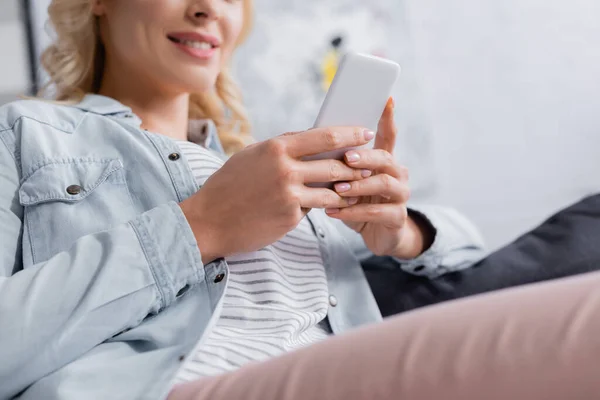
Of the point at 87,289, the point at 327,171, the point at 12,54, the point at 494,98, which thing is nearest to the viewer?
the point at 87,289

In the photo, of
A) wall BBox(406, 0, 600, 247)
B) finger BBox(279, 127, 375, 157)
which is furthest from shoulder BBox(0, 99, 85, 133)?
wall BBox(406, 0, 600, 247)

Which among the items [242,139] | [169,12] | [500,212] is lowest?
[500,212]

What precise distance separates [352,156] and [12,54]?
34.0 inches

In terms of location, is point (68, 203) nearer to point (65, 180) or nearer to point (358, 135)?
point (65, 180)

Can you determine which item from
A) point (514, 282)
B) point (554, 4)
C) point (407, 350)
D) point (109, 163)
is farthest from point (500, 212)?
point (407, 350)

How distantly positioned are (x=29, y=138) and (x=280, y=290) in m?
0.36

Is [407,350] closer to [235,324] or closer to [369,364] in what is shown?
[369,364]

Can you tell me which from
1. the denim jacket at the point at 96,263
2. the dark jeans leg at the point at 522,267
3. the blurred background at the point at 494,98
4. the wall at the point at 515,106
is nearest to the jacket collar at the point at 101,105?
the denim jacket at the point at 96,263

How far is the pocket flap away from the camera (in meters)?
0.80

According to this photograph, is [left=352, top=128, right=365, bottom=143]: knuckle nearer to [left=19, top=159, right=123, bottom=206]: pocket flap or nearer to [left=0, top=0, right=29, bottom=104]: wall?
[left=19, top=159, right=123, bottom=206]: pocket flap

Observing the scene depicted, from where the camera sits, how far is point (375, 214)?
0.89m

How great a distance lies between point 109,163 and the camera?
866 millimetres

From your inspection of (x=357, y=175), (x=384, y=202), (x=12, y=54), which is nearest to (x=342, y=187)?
(x=357, y=175)

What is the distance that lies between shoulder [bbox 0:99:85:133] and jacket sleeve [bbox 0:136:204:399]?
0.15 m
